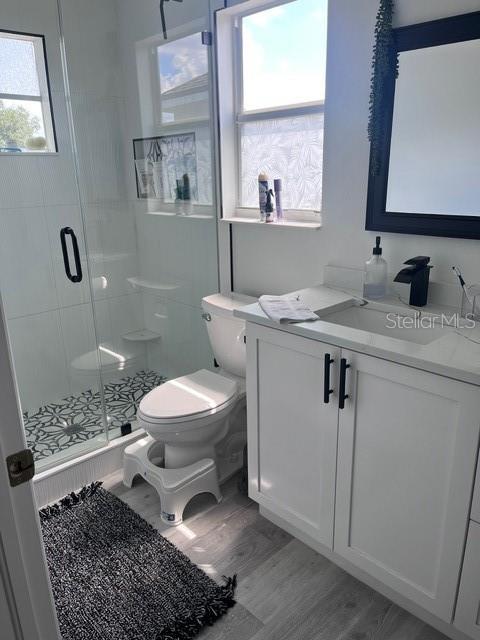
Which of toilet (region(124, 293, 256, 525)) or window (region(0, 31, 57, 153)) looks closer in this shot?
toilet (region(124, 293, 256, 525))

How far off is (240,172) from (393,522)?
1.79m

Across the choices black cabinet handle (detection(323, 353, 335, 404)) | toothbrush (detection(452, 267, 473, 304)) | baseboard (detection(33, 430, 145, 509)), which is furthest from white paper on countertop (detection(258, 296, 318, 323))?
baseboard (detection(33, 430, 145, 509))

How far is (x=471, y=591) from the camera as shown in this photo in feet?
4.41

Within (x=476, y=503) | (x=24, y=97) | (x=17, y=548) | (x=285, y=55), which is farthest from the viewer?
(x=24, y=97)

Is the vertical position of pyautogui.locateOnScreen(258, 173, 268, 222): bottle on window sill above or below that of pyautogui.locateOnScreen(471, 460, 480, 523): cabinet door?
above

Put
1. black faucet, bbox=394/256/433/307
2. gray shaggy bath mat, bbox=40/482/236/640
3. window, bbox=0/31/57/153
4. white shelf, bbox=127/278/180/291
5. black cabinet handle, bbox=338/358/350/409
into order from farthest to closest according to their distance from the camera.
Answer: white shelf, bbox=127/278/180/291 < window, bbox=0/31/57/153 < black faucet, bbox=394/256/433/307 < gray shaggy bath mat, bbox=40/482/236/640 < black cabinet handle, bbox=338/358/350/409

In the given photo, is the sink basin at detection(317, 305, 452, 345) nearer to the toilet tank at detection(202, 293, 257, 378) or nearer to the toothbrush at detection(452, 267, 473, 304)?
the toothbrush at detection(452, 267, 473, 304)

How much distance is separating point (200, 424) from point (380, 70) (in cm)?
152

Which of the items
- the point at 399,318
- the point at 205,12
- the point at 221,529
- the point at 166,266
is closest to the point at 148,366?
the point at 166,266

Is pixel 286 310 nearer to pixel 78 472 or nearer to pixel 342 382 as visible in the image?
pixel 342 382

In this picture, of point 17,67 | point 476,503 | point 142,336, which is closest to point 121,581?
point 476,503

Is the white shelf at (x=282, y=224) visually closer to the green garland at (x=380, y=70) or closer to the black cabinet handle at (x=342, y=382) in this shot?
the green garland at (x=380, y=70)

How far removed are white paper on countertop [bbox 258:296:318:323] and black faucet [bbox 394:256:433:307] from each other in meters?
0.35

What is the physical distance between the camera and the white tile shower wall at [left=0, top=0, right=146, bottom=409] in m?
2.47
